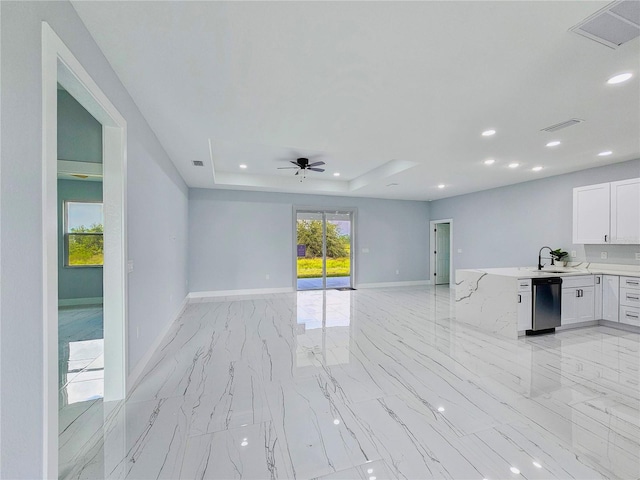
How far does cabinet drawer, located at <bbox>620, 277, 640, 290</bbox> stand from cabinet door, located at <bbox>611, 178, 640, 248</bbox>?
54cm

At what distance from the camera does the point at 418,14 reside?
1.66 m

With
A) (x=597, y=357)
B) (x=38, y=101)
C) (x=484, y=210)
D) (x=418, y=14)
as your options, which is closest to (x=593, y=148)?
(x=597, y=357)

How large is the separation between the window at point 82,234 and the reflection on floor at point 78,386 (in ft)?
5.35

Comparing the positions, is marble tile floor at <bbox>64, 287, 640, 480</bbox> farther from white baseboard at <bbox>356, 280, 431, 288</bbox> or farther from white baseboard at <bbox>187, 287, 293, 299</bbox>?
white baseboard at <bbox>356, 280, 431, 288</bbox>

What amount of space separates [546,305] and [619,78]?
2.99 metres

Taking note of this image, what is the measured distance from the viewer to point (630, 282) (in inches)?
166

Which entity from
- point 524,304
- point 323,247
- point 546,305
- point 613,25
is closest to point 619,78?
point 613,25

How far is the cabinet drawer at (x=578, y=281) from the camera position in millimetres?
4320

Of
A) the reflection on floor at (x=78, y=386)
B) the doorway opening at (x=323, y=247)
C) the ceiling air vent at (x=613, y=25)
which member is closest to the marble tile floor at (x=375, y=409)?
the reflection on floor at (x=78, y=386)

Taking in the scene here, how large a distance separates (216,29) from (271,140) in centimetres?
199

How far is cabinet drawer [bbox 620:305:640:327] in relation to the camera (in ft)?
13.6

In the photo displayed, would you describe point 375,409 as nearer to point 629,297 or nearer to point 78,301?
point 629,297

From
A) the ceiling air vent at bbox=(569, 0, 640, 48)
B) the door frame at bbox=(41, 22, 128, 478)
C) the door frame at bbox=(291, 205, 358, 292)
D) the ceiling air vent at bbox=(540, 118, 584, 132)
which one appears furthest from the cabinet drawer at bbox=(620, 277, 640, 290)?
the door frame at bbox=(41, 22, 128, 478)

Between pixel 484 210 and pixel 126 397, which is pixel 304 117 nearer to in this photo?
pixel 126 397
